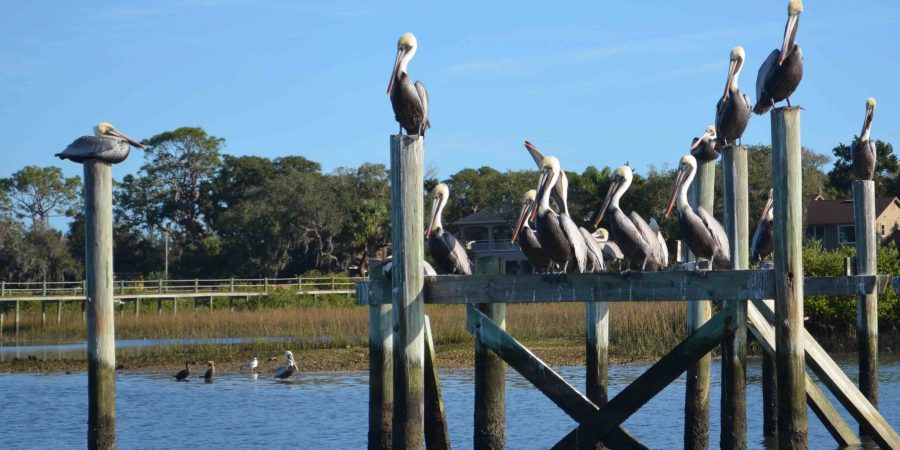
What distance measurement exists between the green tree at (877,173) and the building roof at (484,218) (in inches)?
668

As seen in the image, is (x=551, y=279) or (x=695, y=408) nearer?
(x=551, y=279)

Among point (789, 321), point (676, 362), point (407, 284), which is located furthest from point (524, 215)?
point (789, 321)

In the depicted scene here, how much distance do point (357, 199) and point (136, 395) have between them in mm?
45794

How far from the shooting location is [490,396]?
1198 centimetres

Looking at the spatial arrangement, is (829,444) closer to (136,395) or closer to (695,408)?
(695,408)

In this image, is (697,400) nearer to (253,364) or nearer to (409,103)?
(409,103)

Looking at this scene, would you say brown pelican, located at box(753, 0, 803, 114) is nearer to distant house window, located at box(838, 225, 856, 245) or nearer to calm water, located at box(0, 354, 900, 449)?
calm water, located at box(0, 354, 900, 449)

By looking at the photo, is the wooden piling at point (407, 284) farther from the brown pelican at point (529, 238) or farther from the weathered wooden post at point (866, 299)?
the weathered wooden post at point (866, 299)

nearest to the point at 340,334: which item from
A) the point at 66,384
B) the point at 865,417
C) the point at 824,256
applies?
the point at 66,384

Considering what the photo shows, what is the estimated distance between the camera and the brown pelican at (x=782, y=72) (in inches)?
454

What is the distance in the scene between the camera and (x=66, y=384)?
25484 millimetres

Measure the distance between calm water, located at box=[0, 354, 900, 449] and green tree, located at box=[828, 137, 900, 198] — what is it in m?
40.0

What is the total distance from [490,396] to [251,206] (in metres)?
55.7

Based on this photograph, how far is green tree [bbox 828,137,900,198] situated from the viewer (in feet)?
204
